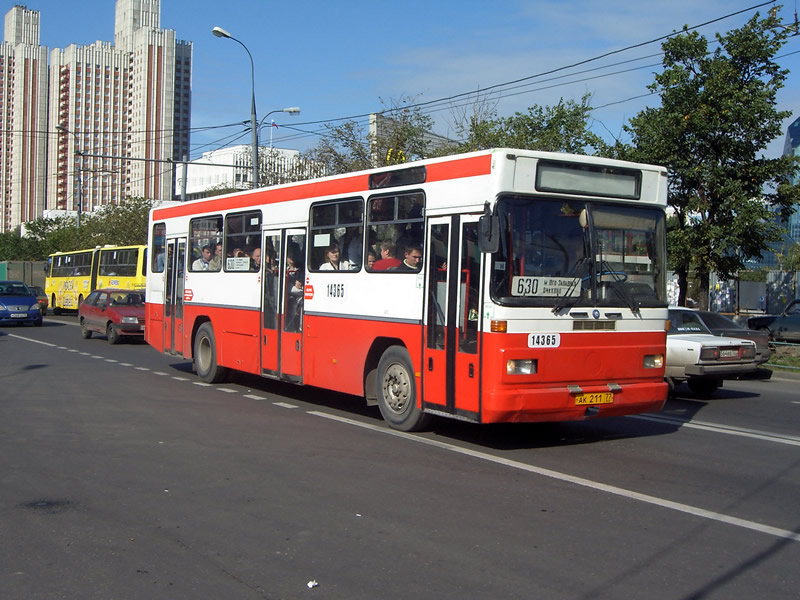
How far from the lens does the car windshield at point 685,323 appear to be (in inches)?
600

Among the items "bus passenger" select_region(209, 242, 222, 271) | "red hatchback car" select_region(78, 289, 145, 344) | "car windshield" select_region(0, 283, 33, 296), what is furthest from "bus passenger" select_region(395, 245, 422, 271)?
"car windshield" select_region(0, 283, 33, 296)

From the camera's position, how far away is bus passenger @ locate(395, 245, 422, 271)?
9.74 meters

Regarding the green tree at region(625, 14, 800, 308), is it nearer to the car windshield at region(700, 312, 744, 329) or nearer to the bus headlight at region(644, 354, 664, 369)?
the car windshield at region(700, 312, 744, 329)

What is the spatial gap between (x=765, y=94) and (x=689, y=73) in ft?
7.48

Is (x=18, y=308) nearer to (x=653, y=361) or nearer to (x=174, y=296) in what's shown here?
(x=174, y=296)

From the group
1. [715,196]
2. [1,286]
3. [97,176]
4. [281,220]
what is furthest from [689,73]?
[97,176]

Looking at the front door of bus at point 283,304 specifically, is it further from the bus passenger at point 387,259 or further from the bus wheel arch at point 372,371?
the bus passenger at point 387,259

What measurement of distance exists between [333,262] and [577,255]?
147 inches

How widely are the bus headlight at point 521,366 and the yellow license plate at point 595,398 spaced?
2.06 ft

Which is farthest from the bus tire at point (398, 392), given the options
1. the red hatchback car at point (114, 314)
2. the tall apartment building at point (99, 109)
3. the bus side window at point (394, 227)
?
the tall apartment building at point (99, 109)

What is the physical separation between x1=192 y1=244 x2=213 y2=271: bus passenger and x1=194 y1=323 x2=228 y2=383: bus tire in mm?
1011

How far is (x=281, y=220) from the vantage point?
12727 mm

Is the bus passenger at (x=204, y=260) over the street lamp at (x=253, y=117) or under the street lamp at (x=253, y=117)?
under

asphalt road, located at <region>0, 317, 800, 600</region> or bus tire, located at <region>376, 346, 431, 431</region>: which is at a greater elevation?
bus tire, located at <region>376, 346, 431, 431</region>
